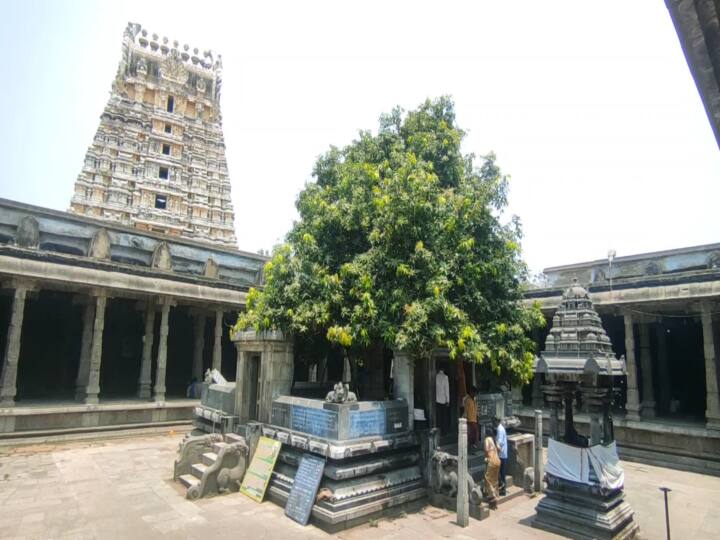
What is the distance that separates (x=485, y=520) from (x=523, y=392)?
13.7 meters

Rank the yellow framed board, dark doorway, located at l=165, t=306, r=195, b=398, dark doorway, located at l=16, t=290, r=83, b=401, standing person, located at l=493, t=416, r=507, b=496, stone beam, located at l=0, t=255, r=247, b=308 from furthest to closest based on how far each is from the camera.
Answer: dark doorway, located at l=165, t=306, r=195, b=398
dark doorway, located at l=16, t=290, r=83, b=401
stone beam, located at l=0, t=255, r=247, b=308
standing person, located at l=493, t=416, r=507, b=496
the yellow framed board

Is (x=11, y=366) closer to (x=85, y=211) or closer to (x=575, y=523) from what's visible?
(x=575, y=523)

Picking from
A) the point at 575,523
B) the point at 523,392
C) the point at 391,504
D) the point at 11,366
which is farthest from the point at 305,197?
the point at 523,392

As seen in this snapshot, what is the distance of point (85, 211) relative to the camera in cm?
3375

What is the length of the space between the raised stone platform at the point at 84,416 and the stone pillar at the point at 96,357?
0.42 m

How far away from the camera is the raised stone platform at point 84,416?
15117 millimetres

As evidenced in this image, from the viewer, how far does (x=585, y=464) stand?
8.77 m

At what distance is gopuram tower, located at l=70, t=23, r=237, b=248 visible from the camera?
34.8 meters

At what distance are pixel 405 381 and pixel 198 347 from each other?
14.7 m

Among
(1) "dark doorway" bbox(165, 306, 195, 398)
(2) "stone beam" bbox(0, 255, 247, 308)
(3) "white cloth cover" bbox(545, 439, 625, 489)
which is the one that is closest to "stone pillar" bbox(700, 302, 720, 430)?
(3) "white cloth cover" bbox(545, 439, 625, 489)

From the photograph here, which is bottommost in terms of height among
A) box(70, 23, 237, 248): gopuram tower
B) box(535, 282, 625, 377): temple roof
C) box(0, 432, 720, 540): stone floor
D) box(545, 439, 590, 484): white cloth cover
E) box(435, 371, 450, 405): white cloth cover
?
box(0, 432, 720, 540): stone floor

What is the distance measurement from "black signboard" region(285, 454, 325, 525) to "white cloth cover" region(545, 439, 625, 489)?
4.77 m

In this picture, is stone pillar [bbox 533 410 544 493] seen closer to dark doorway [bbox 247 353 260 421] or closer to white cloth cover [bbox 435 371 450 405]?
white cloth cover [bbox 435 371 450 405]

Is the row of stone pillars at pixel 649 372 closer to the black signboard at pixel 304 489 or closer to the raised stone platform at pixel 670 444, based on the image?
the raised stone platform at pixel 670 444
